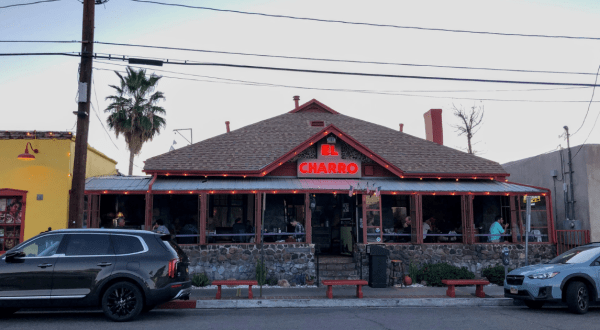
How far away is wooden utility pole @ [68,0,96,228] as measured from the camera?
1180cm

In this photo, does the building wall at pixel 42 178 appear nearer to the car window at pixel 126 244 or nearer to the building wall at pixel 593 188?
the car window at pixel 126 244

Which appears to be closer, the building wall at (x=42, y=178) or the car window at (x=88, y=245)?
the car window at (x=88, y=245)

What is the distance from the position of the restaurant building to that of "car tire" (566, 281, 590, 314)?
575 cm

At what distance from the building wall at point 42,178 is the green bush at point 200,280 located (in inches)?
182

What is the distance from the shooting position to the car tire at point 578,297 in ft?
34.7

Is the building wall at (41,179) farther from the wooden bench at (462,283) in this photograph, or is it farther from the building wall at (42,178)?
the wooden bench at (462,283)

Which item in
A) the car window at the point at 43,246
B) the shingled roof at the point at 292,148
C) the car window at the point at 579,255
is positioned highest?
the shingled roof at the point at 292,148

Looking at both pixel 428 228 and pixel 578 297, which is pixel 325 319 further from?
pixel 428 228

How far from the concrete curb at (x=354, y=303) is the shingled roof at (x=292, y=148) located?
20.2 feet

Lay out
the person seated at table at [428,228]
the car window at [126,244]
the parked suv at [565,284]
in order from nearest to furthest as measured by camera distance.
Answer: the car window at [126,244] < the parked suv at [565,284] < the person seated at table at [428,228]

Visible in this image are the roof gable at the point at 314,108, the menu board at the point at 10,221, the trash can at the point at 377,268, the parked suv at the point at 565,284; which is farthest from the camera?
the roof gable at the point at 314,108

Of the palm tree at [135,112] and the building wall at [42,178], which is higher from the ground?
the palm tree at [135,112]

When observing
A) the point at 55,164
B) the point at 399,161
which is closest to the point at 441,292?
the point at 399,161

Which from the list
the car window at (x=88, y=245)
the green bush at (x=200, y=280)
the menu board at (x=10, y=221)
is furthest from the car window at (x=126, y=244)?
the menu board at (x=10, y=221)
